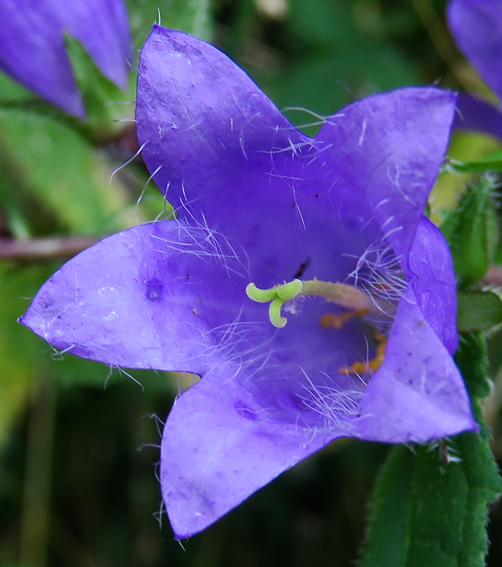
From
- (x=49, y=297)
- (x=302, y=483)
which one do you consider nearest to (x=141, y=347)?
(x=49, y=297)

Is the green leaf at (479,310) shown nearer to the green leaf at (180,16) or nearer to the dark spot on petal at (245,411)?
the dark spot on petal at (245,411)

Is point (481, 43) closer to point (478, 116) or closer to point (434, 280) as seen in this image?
point (478, 116)

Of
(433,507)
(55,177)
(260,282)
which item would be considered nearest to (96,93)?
(260,282)

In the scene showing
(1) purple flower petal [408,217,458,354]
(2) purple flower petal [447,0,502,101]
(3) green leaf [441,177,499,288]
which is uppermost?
Answer: (2) purple flower petal [447,0,502,101]

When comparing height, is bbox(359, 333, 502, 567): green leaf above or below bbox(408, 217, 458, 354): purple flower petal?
below

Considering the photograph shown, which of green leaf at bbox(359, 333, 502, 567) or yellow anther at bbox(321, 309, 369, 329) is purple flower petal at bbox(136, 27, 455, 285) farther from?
green leaf at bbox(359, 333, 502, 567)

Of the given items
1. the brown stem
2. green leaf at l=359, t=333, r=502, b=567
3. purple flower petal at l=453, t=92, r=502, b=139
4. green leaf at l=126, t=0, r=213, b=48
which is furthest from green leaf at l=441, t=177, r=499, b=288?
the brown stem

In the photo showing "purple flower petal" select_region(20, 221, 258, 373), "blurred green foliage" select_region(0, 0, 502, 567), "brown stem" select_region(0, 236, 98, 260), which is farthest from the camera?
"blurred green foliage" select_region(0, 0, 502, 567)
